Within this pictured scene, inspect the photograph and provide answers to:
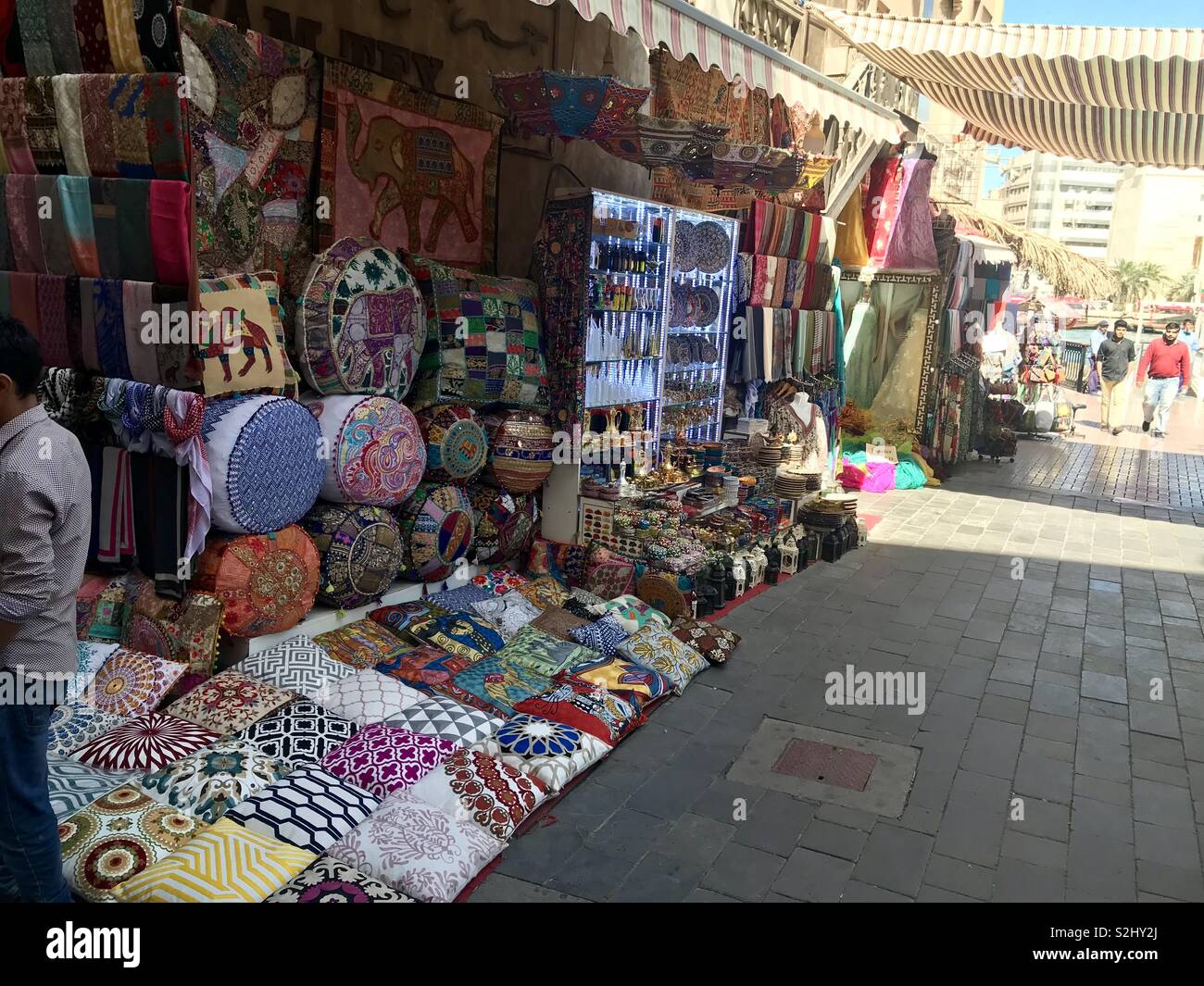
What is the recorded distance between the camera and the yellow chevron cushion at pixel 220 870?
2.71 m

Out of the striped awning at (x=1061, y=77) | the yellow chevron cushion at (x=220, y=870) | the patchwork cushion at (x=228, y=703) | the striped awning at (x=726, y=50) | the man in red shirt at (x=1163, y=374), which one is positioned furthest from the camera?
the man in red shirt at (x=1163, y=374)

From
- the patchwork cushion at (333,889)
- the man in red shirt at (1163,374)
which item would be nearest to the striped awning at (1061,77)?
the man in red shirt at (1163,374)

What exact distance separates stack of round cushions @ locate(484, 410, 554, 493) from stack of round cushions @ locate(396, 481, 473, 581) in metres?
0.41

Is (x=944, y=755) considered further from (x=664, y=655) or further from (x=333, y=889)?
(x=333, y=889)

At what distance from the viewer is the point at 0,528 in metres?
2.32

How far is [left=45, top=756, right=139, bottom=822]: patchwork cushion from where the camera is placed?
9.89ft

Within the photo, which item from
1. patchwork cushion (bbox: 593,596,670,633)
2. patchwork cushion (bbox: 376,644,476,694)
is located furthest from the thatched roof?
patchwork cushion (bbox: 376,644,476,694)

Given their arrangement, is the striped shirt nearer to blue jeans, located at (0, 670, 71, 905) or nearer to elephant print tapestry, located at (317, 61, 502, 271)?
blue jeans, located at (0, 670, 71, 905)

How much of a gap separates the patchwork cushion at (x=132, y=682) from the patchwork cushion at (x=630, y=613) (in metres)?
2.21

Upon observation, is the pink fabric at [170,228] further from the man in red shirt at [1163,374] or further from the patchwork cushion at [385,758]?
the man in red shirt at [1163,374]

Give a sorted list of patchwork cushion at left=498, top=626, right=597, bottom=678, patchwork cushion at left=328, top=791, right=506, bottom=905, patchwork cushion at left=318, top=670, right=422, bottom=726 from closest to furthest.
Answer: patchwork cushion at left=328, top=791, right=506, bottom=905, patchwork cushion at left=318, top=670, right=422, bottom=726, patchwork cushion at left=498, top=626, right=597, bottom=678

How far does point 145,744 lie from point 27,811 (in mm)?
897

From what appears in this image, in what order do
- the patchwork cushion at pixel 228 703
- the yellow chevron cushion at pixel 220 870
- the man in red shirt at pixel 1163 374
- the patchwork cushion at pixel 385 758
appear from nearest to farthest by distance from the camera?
1. the yellow chevron cushion at pixel 220 870
2. the patchwork cushion at pixel 385 758
3. the patchwork cushion at pixel 228 703
4. the man in red shirt at pixel 1163 374

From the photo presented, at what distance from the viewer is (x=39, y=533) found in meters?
2.34
